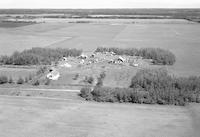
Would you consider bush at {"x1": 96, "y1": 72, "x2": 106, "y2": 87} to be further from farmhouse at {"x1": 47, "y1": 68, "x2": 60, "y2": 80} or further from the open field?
farmhouse at {"x1": 47, "y1": 68, "x2": 60, "y2": 80}

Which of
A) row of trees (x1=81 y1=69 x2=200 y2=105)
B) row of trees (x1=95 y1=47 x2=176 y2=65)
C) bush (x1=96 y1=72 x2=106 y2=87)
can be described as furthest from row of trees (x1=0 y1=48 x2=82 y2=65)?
row of trees (x1=81 y1=69 x2=200 y2=105)

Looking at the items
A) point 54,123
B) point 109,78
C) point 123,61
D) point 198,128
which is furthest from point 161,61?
point 54,123

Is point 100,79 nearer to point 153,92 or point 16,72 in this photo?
point 153,92

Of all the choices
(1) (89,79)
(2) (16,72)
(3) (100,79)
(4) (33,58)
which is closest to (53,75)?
(1) (89,79)

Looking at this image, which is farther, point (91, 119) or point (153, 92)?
point (153, 92)

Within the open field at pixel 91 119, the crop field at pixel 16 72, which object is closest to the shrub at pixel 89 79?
the open field at pixel 91 119
